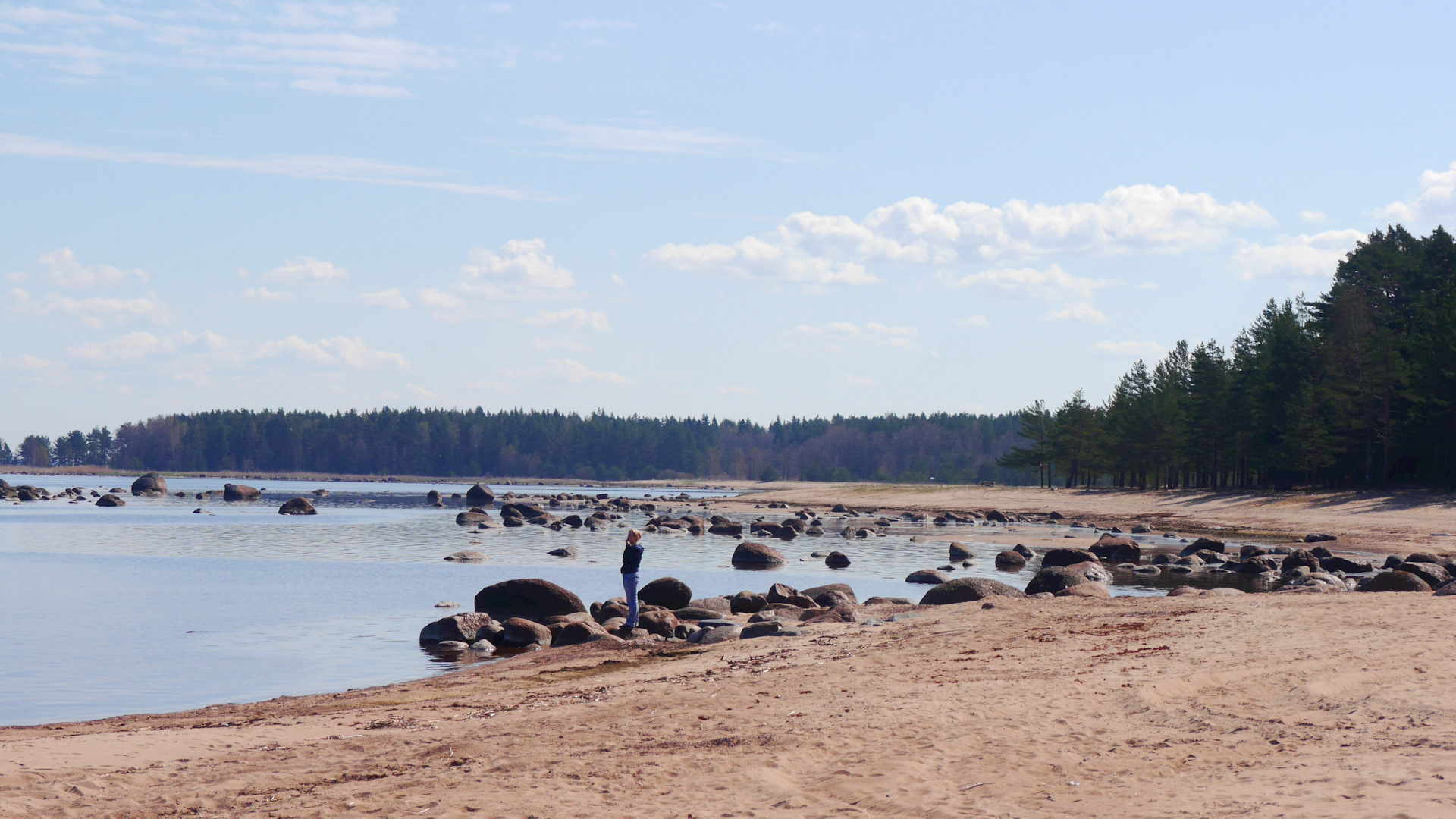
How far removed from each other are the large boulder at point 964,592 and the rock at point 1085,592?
2.88ft

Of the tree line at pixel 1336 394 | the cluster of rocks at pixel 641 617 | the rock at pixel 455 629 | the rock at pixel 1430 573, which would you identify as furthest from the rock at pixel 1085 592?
the tree line at pixel 1336 394

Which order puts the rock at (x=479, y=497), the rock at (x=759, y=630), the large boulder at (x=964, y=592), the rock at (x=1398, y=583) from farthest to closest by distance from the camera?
1. the rock at (x=479, y=497)
2. the large boulder at (x=964, y=592)
3. the rock at (x=1398, y=583)
4. the rock at (x=759, y=630)

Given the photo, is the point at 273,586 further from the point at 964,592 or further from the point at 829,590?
the point at 964,592

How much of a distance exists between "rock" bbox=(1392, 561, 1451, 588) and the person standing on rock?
15.5 meters

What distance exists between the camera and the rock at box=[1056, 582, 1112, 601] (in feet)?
66.7

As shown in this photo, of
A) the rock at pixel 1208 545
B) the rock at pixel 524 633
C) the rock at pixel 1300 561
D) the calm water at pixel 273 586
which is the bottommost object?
the calm water at pixel 273 586

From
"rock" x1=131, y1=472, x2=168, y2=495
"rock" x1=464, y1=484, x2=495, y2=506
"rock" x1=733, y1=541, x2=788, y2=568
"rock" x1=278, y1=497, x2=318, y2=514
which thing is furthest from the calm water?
"rock" x1=131, y1=472, x2=168, y2=495

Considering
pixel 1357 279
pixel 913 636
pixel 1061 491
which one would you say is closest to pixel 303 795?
pixel 913 636

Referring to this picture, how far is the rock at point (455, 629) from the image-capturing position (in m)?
19.9

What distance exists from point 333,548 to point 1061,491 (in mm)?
56643

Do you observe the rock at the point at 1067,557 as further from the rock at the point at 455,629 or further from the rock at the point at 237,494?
the rock at the point at 237,494

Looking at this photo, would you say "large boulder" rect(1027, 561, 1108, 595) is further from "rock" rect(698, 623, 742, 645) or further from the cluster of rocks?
"rock" rect(698, 623, 742, 645)

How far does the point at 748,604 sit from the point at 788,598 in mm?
851

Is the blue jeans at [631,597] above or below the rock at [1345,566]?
above
